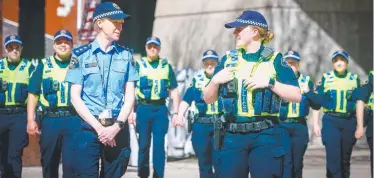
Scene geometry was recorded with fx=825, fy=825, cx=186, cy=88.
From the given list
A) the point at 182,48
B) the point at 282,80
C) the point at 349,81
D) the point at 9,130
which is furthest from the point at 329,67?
the point at 282,80

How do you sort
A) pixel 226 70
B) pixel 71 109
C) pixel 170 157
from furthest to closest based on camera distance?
pixel 170 157
pixel 71 109
pixel 226 70

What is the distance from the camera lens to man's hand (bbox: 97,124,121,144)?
664cm

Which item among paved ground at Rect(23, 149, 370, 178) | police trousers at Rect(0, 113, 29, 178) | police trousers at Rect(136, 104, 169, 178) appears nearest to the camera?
police trousers at Rect(0, 113, 29, 178)

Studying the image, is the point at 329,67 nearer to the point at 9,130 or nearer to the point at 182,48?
the point at 182,48

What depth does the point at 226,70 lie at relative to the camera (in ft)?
20.8

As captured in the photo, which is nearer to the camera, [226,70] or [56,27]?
[226,70]

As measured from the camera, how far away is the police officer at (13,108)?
35.2ft

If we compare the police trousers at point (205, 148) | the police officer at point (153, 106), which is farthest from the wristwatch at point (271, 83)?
the police officer at point (153, 106)

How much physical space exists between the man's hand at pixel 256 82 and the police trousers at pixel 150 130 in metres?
5.71

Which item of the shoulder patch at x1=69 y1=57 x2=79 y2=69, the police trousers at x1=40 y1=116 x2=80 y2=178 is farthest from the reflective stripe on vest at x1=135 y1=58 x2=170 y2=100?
the shoulder patch at x1=69 y1=57 x2=79 y2=69

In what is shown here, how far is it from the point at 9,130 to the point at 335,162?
4.43m

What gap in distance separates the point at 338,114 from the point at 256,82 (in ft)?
17.3

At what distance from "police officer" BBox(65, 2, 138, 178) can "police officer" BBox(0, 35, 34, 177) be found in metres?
4.14

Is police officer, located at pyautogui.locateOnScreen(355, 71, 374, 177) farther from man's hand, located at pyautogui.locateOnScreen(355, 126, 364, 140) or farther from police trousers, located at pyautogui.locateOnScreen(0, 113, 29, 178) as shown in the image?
police trousers, located at pyautogui.locateOnScreen(0, 113, 29, 178)
